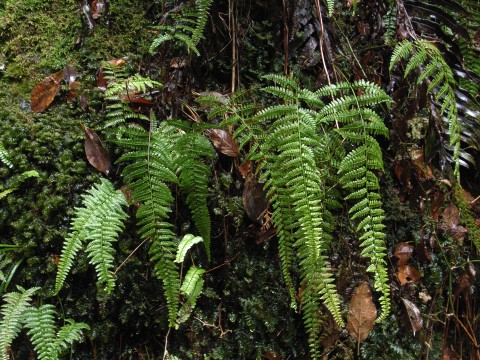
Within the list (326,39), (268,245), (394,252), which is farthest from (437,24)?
(268,245)

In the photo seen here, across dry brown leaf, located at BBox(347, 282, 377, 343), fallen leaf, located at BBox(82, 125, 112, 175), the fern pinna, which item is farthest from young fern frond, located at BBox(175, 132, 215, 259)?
dry brown leaf, located at BBox(347, 282, 377, 343)

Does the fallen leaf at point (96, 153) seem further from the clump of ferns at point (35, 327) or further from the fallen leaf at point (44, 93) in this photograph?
the clump of ferns at point (35, 327)

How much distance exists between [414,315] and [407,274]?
21cm

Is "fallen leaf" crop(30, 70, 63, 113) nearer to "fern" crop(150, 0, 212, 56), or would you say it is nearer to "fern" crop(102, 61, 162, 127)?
"fern" crop(102, 61, 162, 127)

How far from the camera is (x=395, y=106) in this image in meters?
2.42

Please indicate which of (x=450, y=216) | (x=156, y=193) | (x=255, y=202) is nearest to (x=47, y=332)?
(x=156, y=193)

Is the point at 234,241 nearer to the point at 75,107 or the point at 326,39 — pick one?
the point at 75,107

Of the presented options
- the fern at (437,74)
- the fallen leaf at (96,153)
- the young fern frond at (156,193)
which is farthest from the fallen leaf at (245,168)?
the fern at (437,74)

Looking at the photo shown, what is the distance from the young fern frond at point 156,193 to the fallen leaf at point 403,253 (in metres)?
1.25

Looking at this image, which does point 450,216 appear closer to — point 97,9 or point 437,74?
point 437,74

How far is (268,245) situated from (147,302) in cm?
64

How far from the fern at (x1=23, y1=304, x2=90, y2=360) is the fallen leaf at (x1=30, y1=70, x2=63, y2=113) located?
100 centimetres

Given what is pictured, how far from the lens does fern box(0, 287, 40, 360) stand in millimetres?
1652

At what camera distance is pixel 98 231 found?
5.80 ft
